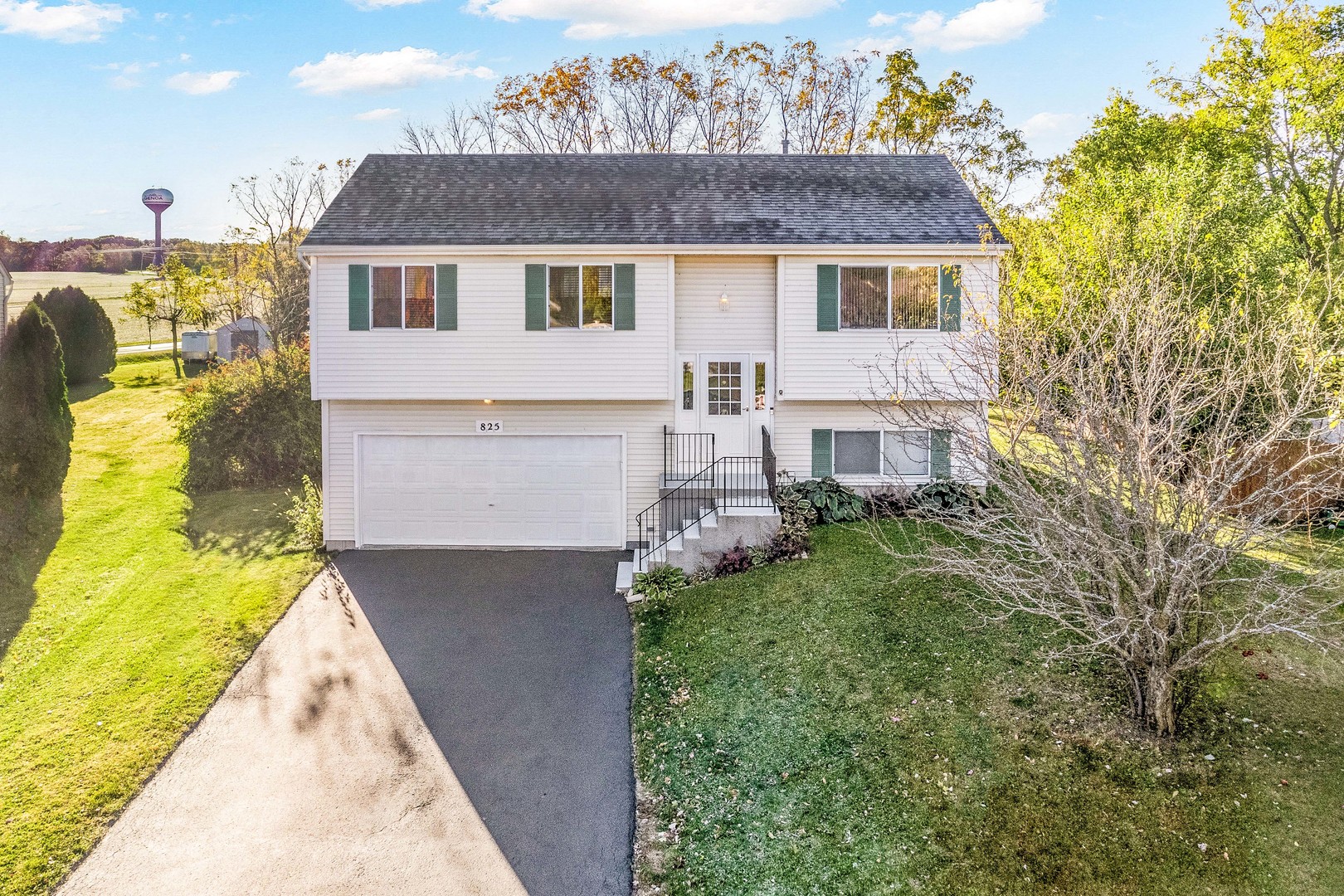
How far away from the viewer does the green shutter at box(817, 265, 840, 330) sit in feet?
39.3

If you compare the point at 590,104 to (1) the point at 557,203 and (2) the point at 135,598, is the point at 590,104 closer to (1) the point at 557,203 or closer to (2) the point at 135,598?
(1) the point at 557,203

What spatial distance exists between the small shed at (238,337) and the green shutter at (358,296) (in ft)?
57.1

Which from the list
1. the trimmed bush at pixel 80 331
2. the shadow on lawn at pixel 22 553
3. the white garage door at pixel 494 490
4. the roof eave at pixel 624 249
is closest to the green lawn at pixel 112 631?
the shadow on lawn at pixel 22 553

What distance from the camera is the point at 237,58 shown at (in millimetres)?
18172

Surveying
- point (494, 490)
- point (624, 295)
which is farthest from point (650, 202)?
point (494, 490)

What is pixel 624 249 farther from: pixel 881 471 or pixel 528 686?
pixel 528 686

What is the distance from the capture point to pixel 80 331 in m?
22.4

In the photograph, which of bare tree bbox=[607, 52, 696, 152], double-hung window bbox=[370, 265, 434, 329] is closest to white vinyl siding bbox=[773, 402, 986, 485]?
double-hung window bbox=[370, 265, 434, 329]

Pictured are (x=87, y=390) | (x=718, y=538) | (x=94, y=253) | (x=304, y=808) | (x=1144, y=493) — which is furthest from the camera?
(x=94, y=253)

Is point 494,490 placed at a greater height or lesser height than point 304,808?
greater

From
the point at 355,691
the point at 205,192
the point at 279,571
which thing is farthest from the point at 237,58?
the point at 355,691

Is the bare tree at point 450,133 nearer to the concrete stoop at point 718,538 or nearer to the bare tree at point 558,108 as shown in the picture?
the bare tree at point 558,108

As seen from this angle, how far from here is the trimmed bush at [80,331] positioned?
22.0 meters

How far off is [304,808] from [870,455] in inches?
375
